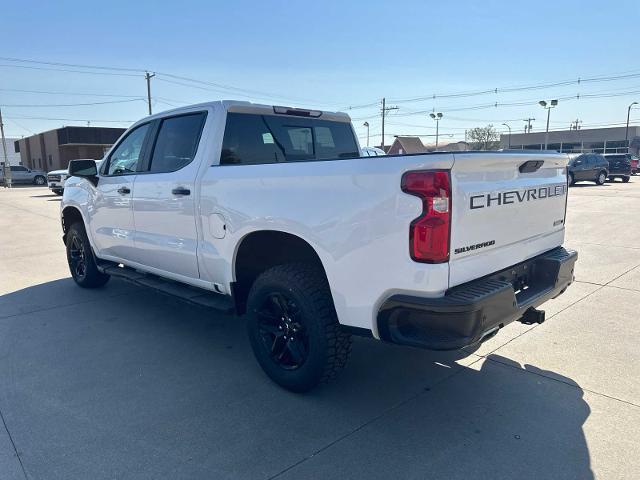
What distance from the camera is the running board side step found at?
3855 mm

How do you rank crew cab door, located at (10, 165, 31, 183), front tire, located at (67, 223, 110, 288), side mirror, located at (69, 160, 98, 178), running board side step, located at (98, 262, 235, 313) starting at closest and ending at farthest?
running board side step, located at (98, 262, 235, 313) < side mirror, located at (69, 160, 98, 178) < front tire, located at (67, 223, 110, 288) < crew cab door, located at (10, 165, 31, 183)

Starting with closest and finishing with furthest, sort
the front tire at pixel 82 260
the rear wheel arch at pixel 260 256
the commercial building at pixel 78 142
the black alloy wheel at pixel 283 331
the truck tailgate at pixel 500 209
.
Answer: the truck tailgate at pixel 500 209 < the black alloy wheel at pixel 283 331 < the rear wheel arch at pixel 260 256 < the front tire at pixel 82 260 < the commercial building at pixel 78 142

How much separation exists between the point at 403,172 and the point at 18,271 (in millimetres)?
7018

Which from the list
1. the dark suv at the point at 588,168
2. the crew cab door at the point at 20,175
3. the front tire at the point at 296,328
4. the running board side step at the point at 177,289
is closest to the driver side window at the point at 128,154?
the running board side step at the point at 177,289

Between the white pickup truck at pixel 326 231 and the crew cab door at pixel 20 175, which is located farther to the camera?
the crew cab door at pixel 20 175

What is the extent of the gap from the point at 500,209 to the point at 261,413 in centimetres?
199

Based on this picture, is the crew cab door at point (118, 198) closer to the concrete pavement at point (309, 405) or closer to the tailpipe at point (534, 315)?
the concrete pavement at point (309, 405)

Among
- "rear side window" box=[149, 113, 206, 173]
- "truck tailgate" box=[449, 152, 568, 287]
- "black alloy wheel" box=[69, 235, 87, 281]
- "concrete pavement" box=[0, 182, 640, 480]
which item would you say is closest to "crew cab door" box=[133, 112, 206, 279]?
"rear side window" box=[149, 113, 206, 173]

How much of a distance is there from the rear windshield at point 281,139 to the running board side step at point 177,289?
1.12m

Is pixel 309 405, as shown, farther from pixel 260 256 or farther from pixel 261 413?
pixel 260 256

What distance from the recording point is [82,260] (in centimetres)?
621

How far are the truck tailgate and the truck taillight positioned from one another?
0.06 m

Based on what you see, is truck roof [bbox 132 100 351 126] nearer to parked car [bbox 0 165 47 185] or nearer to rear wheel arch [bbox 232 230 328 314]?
rear wheel arch [bbox 232 230 328 314]

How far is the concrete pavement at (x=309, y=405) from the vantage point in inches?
104
